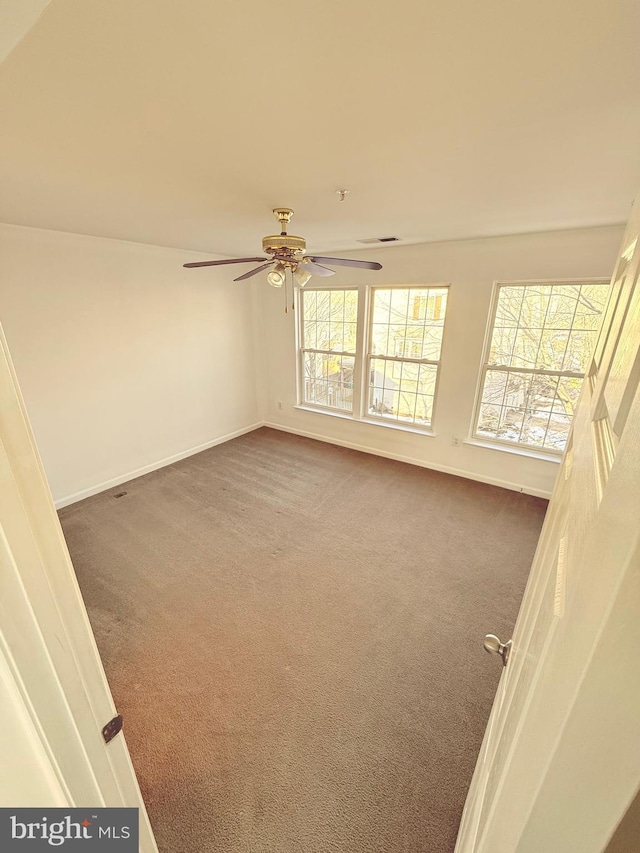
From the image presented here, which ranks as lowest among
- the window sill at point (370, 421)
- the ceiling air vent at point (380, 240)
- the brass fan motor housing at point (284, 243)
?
the window sill at point (370, 421)

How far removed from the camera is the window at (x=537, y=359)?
3078 millimetres

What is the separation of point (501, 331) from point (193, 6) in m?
3.47

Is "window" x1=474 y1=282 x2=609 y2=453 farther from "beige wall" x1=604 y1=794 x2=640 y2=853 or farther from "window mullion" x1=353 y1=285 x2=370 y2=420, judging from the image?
"beige wall" x1=604 y1=794 x2=640 y2=853

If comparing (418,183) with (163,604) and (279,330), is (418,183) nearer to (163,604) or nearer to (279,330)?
(163,604)

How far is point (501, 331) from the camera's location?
11.3ft

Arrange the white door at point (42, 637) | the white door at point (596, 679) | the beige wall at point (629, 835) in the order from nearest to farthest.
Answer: the white door at point (596, 679), the beige wall at point (629, 835), the white door at point (42, 637)

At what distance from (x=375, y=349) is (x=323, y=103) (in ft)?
10.8

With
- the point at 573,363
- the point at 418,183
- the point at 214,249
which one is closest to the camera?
the point at 418,183

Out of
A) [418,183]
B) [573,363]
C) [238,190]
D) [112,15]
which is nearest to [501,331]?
[573,363]

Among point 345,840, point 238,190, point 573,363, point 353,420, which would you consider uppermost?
point 238,190

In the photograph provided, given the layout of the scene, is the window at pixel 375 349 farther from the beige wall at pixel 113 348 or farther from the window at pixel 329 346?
the beige wall at pixel 113 348

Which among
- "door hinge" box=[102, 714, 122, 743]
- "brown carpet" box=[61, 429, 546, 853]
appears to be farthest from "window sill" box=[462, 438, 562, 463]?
"door hinge" box=[102, 714, 122, 743]

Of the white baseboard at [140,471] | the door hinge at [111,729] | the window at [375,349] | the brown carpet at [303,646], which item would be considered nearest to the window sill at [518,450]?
the brown carpet at [303,646]

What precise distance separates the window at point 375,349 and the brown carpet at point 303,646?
1.21 meters
